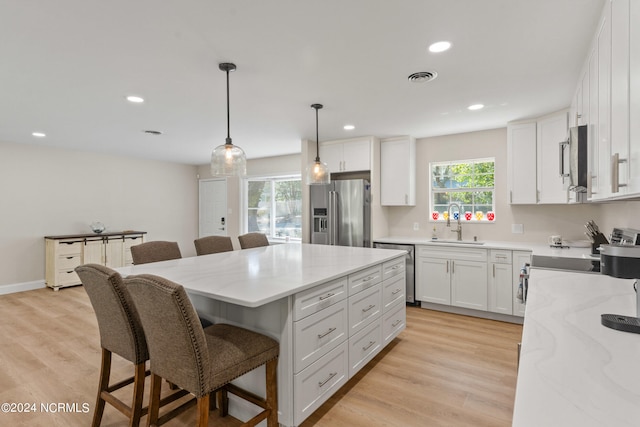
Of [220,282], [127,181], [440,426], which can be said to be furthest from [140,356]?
[127,181]

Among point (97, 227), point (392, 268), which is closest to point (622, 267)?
point (392, 268)

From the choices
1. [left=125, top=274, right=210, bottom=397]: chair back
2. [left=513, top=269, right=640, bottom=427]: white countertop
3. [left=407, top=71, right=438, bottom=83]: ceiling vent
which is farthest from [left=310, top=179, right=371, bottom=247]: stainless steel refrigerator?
[left=125, top=274, right=210, bottom=397]: chair back

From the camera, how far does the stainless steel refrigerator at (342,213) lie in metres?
4.54

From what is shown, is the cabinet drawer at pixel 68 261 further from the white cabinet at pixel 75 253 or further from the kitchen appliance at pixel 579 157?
the kitchen appliance at pixel 579 157

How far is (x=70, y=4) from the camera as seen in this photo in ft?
5.43

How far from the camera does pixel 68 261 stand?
5211mm

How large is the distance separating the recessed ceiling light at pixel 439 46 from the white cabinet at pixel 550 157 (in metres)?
2.17

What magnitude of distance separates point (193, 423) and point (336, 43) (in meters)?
2.55

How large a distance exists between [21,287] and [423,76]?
21.4 feet

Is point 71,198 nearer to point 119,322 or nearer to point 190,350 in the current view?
point 119,322

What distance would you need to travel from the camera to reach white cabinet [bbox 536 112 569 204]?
346cm

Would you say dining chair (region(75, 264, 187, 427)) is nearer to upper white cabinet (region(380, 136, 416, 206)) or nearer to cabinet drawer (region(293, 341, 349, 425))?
cabinet drawer (region(293, 341, 349, 425))

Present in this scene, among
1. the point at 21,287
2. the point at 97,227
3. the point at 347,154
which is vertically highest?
the point at 347,154

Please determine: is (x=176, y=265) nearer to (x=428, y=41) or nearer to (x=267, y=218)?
(x=428, y=41)
